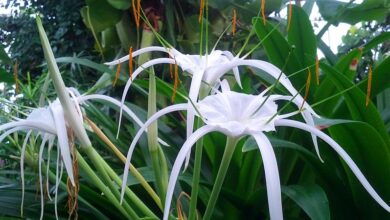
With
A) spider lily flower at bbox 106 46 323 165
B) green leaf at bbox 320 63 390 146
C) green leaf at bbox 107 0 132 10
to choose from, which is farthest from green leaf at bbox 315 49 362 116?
green leaf at bbox 107 0 132 10

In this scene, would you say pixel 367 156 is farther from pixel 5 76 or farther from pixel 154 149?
pixel 5 76

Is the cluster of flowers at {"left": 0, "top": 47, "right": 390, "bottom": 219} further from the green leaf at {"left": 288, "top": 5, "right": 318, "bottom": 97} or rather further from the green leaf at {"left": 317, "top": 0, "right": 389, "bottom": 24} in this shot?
the green leaf at {"left": 317, "top": 0, "right": 389, "bottom": 24}

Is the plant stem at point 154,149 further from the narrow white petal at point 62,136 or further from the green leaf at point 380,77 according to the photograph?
the green leaf at point 380,77

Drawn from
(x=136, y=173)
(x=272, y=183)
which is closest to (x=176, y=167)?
(x=272, y=183)

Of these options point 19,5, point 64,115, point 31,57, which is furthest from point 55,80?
point 19,5

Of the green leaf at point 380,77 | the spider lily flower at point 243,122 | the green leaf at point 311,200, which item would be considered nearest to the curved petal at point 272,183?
the spider lily flower at point 243,122

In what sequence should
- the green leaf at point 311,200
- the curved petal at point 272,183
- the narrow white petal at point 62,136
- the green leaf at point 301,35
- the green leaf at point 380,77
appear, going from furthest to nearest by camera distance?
the green leaf at point 301,35 < the green leaf at point 380,77 < the green leaf at point 311,200 < the narrow white petal at point 62,136 < the curved petal at point 272,183
